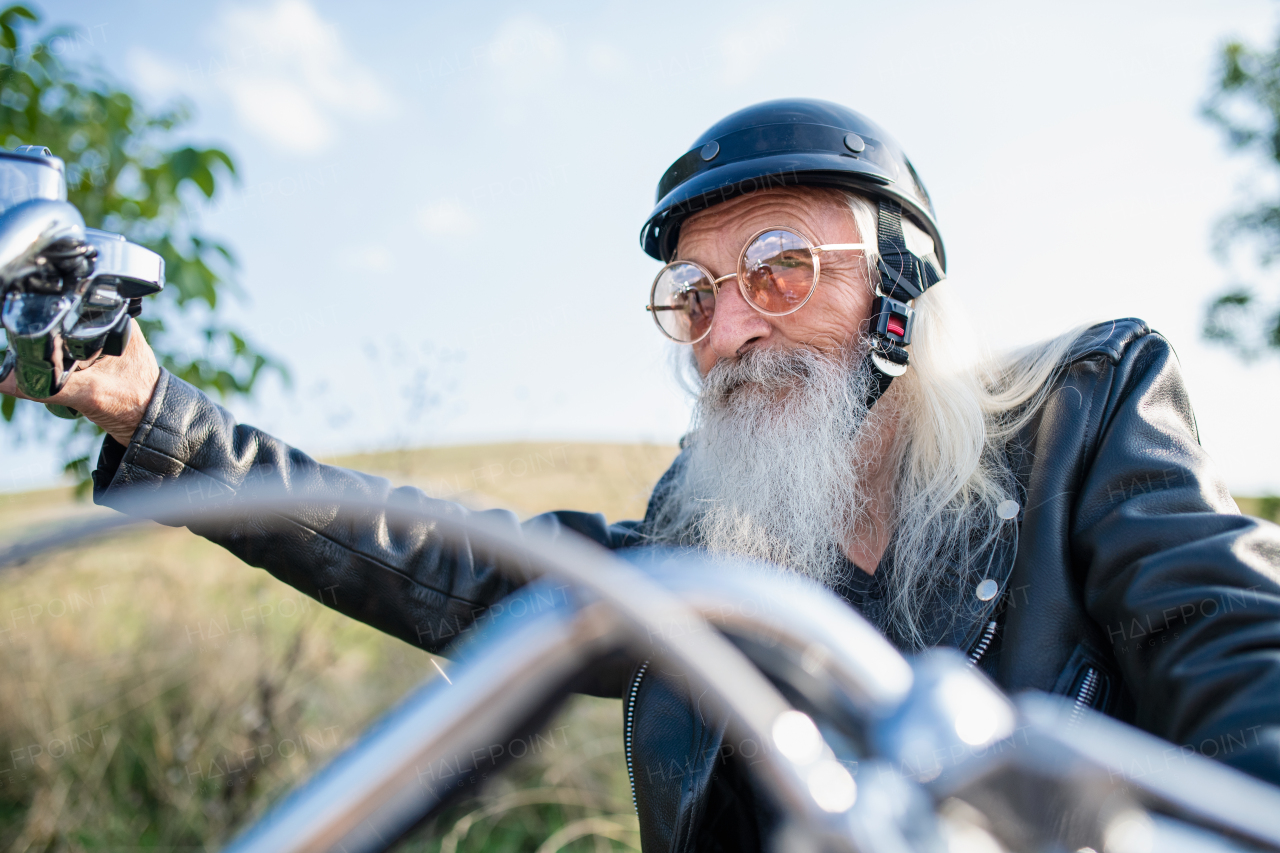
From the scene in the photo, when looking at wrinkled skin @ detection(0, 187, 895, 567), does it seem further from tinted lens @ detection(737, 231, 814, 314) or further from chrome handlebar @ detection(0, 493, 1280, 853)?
chrome handlebar @ detection(0, 493, 1280, 853)

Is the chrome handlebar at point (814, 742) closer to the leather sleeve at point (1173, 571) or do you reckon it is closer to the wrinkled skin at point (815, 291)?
the leather sleeve at point (1173, 571)

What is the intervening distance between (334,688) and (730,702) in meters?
4.38

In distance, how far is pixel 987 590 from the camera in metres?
1.73

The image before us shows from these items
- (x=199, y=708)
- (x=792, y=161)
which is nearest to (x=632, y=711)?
(x=792, y=161)

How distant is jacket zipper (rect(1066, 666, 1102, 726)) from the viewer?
1.56 meters

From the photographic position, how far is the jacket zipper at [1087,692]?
61.4 inches

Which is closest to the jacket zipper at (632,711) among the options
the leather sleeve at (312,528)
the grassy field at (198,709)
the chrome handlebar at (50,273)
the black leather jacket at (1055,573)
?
the black leather jacket at (1055,573)

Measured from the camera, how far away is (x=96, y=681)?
12.2 feet

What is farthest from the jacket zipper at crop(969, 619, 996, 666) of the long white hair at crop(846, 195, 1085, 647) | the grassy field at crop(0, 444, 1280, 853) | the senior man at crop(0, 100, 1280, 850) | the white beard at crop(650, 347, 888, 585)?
the grassy field at crop(0, 444, 1280, 853)

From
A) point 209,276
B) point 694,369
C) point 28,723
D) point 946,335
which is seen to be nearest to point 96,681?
point 28,723

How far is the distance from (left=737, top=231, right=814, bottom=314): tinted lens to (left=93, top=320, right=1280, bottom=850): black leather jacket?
80 centimetres

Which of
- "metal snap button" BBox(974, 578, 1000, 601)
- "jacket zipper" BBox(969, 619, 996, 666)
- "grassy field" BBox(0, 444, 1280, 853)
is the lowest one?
"grassy field" BBox(0, 444, 1280, 853)

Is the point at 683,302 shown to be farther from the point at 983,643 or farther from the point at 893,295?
the point at 983,643

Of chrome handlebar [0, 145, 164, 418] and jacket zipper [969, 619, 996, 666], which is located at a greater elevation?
chrome handlebar [0, 145, 164, 418]
